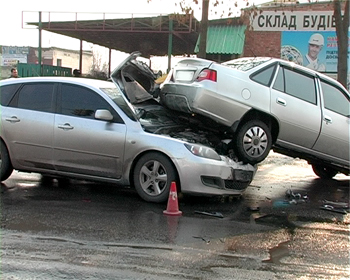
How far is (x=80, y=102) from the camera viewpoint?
6969 millimetres

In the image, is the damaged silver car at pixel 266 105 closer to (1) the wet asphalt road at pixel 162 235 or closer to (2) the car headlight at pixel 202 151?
(2) the car headlight at pixel 202 151

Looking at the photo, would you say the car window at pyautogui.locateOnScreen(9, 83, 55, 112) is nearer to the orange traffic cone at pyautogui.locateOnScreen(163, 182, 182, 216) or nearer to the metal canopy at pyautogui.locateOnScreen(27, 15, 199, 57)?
the orange traffic cone at pyautogui.locateOnScreen(163, 182, 182, 216)

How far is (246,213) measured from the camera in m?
6.38

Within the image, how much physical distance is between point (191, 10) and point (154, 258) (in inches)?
317

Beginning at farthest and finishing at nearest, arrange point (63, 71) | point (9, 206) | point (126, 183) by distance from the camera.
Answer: point (63, 71), point (126, 183), point (9, 206)

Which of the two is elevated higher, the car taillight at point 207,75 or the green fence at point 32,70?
the car taillight at point 207,75

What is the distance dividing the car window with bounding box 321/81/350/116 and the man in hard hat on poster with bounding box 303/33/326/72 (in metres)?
14.1

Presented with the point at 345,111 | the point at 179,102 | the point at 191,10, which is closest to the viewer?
the point at 179,102

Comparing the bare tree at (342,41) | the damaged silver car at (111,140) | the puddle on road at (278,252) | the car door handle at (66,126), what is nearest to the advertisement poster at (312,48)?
the bare tree at (342,41)

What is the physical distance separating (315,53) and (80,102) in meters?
16.9

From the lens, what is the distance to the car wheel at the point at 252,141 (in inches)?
277

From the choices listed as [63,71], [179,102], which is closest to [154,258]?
[179,102]

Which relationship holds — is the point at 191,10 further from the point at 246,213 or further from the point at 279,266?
the point at 279,266

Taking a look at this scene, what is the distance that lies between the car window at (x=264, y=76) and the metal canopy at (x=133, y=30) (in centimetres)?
1313
